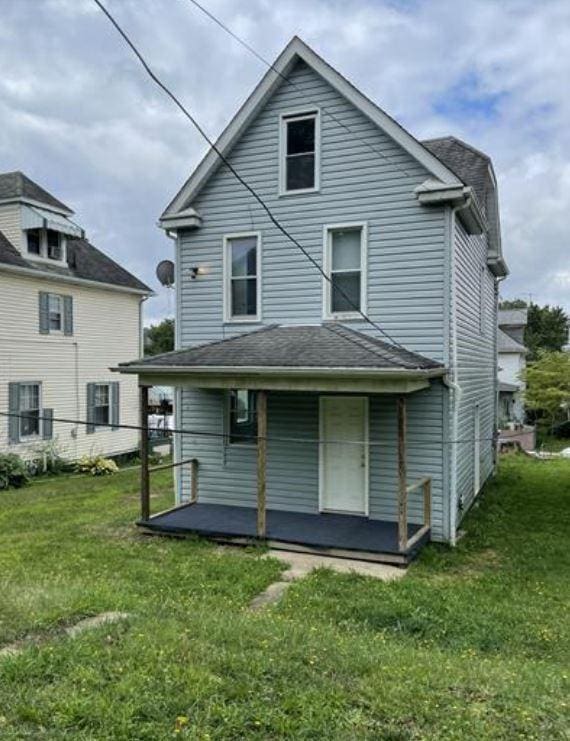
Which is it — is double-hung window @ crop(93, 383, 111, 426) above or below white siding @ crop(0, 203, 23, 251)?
below

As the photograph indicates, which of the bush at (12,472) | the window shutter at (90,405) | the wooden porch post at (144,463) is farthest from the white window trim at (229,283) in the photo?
the window shutter at (90,405)

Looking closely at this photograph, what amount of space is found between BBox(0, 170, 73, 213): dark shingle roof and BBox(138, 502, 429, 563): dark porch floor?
11.9 m

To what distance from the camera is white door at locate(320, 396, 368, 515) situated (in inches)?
392

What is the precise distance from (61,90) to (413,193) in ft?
21.5

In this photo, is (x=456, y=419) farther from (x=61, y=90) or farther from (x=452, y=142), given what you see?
(x=61, y=90)

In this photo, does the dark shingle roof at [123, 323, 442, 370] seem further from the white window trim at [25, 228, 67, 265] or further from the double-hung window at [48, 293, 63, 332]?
the white window trim at [25, 228, 67, 265]

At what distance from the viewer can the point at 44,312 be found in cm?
1742

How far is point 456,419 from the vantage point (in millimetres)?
9555

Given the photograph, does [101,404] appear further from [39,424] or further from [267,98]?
[267,98]

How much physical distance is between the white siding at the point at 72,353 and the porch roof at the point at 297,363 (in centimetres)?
785

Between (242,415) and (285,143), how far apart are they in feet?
16.6

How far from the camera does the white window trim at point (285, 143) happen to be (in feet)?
33.3

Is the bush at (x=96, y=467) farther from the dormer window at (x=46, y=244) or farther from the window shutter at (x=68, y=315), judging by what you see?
the dormer window at (x=46, y=244)

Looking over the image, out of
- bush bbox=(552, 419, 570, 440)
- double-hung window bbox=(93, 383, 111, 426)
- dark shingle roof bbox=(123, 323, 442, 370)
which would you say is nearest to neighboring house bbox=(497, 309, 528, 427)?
bush bbox=(552, 419, 570, 440)
